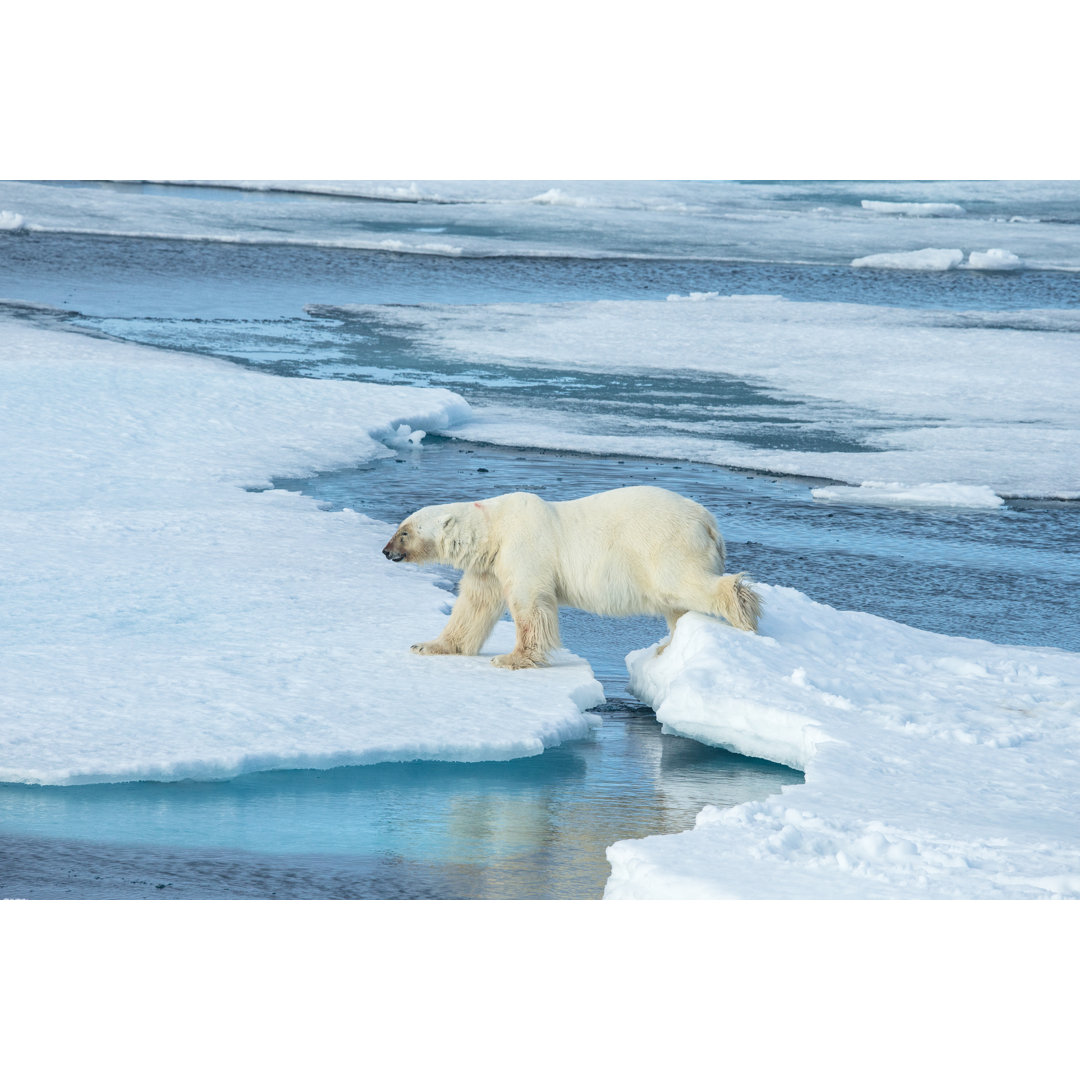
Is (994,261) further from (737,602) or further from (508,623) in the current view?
(737,602)

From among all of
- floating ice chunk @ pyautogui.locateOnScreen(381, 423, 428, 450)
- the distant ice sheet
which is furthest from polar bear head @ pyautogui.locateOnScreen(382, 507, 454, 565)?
the distant ice sheet

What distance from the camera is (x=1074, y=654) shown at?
18.5 ft

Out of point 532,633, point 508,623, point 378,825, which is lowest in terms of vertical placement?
point 378,825

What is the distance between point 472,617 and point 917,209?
21550 mm

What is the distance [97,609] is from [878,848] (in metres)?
3.24

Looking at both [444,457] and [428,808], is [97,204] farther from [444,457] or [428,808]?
[428,808]

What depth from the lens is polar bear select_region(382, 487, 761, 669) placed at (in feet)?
17.2

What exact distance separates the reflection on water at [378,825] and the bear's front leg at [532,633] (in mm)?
526

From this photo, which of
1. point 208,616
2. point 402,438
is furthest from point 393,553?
point 402,438

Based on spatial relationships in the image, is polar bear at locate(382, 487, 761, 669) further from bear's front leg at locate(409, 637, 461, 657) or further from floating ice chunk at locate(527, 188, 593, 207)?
floating ice chunk at locate(527, 188, 593, 207)

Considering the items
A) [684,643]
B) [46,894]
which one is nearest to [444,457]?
[684,643]

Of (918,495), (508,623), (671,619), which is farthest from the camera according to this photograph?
(918,495)

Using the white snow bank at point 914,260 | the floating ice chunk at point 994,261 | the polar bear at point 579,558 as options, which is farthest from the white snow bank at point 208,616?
the floating ice chunk at point 994,261

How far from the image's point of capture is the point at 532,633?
5277 mm
